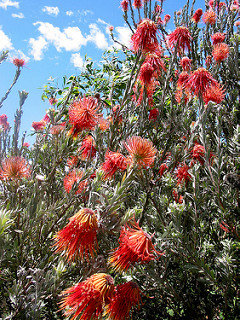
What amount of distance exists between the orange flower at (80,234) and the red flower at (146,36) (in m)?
1.24

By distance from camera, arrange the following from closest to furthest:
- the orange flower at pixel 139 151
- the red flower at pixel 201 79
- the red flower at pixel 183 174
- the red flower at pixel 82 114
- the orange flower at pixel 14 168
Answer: the orange flower at pixel 139 151 < the orange flower at pixel 14 168 < the red flower at pixel 82 114 < the red flower at pixel 201 79 < the red flower at pixel 183 174

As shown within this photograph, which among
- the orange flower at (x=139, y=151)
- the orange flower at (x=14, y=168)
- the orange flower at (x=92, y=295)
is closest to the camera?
the orange flower at (x=92, y=295)

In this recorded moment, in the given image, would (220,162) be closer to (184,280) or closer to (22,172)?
(184,280)

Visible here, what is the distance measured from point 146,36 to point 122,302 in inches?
62.7

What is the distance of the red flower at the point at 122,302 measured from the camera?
102 cm

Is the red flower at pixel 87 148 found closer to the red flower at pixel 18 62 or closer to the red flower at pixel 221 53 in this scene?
the red flower at pixel 18 62

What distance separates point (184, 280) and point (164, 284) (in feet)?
1.30

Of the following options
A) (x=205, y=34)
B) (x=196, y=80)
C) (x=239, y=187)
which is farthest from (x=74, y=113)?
(x=205, y=34)

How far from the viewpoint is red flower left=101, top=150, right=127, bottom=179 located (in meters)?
1.52

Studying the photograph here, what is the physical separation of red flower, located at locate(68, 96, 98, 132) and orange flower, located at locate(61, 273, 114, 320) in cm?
96

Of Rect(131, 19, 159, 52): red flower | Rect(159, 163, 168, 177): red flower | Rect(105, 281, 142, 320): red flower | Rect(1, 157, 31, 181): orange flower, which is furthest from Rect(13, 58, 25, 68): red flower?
Rect(105, 281, 142, 320): red flower

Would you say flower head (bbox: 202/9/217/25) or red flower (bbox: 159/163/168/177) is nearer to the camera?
red flower (bbox: 159/163/168/177)

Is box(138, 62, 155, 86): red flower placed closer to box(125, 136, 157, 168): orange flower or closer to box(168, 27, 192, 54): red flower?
box(168, 27, 192, 54): red flower

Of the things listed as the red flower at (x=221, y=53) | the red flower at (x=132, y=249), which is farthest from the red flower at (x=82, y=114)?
the red flower at (x=221, y=53)
